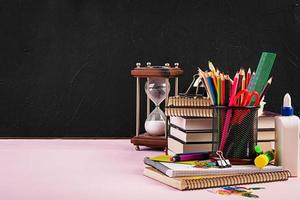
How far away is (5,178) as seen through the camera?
4.50ft

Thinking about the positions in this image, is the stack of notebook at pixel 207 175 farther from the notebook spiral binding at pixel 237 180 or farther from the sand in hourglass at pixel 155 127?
the sand in hourglass at pixel 155 127

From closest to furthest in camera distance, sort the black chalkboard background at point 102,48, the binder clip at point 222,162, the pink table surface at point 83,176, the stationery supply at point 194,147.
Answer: the pink table surface at point 83,176, the binder clip at point 222,162, the stationery supply at point 194,147, the black chalkboard background at point 102,48

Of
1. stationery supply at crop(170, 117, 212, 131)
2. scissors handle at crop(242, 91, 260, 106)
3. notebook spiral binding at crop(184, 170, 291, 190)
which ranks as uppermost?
scissors handle at crop(242, 91, 260, 106)

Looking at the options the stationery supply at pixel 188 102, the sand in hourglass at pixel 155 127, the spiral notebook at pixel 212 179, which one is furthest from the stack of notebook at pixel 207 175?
the sand in hourglass at pixel 155 127

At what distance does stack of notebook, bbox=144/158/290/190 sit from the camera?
4.16 ft

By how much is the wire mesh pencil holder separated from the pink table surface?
11 centimetres

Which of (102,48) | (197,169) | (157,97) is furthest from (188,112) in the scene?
(102,48)

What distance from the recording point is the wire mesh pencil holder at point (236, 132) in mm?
1403

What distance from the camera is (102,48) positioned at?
203cm

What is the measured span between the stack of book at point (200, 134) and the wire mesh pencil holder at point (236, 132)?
0.41 feet

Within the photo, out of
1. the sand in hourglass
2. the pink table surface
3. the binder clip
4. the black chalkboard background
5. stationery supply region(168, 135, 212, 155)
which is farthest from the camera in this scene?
the black chalkboard background

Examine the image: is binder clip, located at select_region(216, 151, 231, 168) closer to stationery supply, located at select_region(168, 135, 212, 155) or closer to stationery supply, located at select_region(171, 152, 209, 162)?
stationery supply, located at select_region(171, 152, 209, 162)

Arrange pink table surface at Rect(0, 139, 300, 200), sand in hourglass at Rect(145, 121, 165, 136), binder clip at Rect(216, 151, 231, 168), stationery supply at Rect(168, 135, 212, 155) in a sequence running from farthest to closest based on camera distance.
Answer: sand in hourglass at Rect(145, 121, 165, 136) < stationery supply at Rect(168, 135, 212, 155) < binder clip at Rect(216, 151, 231, 168) < pink table surface at Rect(0, 139, 300, 200)

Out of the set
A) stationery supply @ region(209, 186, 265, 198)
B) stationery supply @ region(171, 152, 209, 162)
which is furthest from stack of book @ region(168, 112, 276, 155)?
stationery supply @ region(209, 186, 265, 198)
